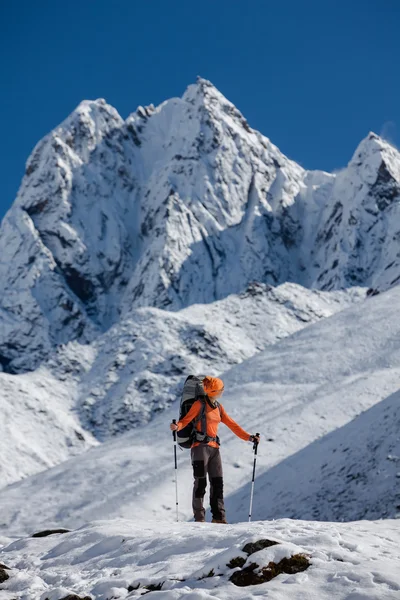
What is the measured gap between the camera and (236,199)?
158 meters

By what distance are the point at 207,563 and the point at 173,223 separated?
13867cm

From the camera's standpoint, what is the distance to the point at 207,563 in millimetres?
7312

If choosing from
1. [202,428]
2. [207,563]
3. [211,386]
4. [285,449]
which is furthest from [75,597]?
[285,449]

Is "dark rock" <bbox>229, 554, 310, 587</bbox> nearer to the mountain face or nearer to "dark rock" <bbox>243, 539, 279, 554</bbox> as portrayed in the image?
"dark rock" <bbox>243, 539, 279, 554</bbox>

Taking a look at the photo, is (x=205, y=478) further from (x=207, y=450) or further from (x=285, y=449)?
(x=285, y=449)

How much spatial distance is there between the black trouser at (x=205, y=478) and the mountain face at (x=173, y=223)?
11387cm

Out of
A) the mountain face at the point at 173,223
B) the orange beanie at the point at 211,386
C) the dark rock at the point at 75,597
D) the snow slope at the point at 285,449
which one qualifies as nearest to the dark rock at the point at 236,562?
the dark rock at the point at 75,597

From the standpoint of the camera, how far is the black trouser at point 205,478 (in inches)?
442

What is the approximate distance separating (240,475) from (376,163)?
5072 inches

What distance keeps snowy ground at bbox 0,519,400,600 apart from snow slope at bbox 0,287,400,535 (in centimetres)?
733

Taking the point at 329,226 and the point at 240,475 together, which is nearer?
the point at 240,475

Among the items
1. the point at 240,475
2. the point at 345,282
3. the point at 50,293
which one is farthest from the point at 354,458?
the point at 50,293

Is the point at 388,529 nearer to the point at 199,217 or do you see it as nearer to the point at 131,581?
the point at 131,581

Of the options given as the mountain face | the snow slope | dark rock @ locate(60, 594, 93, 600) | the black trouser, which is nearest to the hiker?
the black trouser
